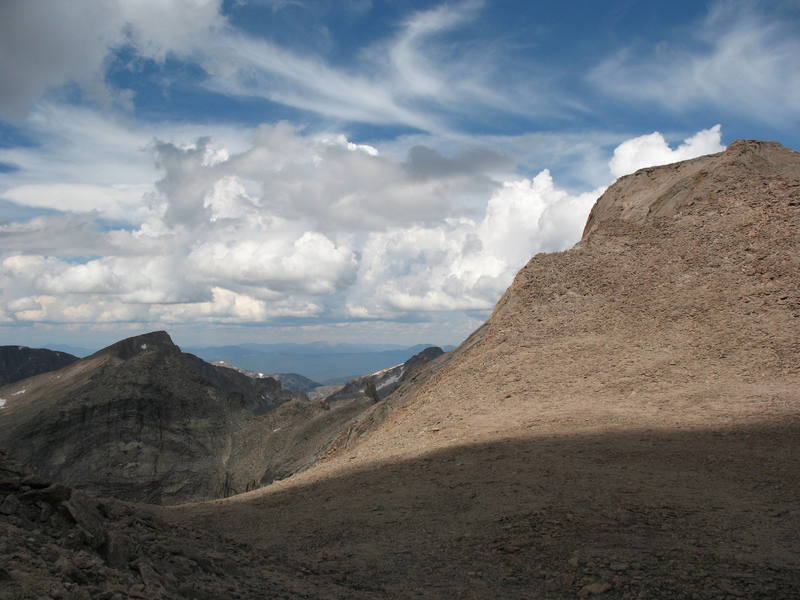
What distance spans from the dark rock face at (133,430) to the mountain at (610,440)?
119 ft

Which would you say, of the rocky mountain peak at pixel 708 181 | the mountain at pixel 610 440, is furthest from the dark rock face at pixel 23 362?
the mountain at pixel 610 440

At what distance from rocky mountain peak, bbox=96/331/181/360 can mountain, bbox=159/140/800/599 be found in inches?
2658

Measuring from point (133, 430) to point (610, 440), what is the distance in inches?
2326

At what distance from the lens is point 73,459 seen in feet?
185

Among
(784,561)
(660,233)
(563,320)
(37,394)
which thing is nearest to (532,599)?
(784,561)

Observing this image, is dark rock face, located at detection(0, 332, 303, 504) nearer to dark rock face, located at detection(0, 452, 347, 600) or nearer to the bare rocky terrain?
the bare rocky terrain

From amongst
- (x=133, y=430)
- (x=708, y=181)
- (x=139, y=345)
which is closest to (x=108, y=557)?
(x=708, y=181)

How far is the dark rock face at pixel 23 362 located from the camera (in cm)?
12098

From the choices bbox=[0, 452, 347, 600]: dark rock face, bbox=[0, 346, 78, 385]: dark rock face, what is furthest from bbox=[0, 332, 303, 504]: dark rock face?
bbox=[0, 346, 78, 385]: dark rock face

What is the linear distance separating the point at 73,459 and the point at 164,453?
8652 mm

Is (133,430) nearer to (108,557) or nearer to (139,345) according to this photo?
(139,345)

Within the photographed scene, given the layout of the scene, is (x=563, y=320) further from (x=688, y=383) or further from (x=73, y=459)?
(x=73, y=459)

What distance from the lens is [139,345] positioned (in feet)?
291

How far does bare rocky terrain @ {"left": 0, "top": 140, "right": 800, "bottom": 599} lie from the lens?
7645mm
